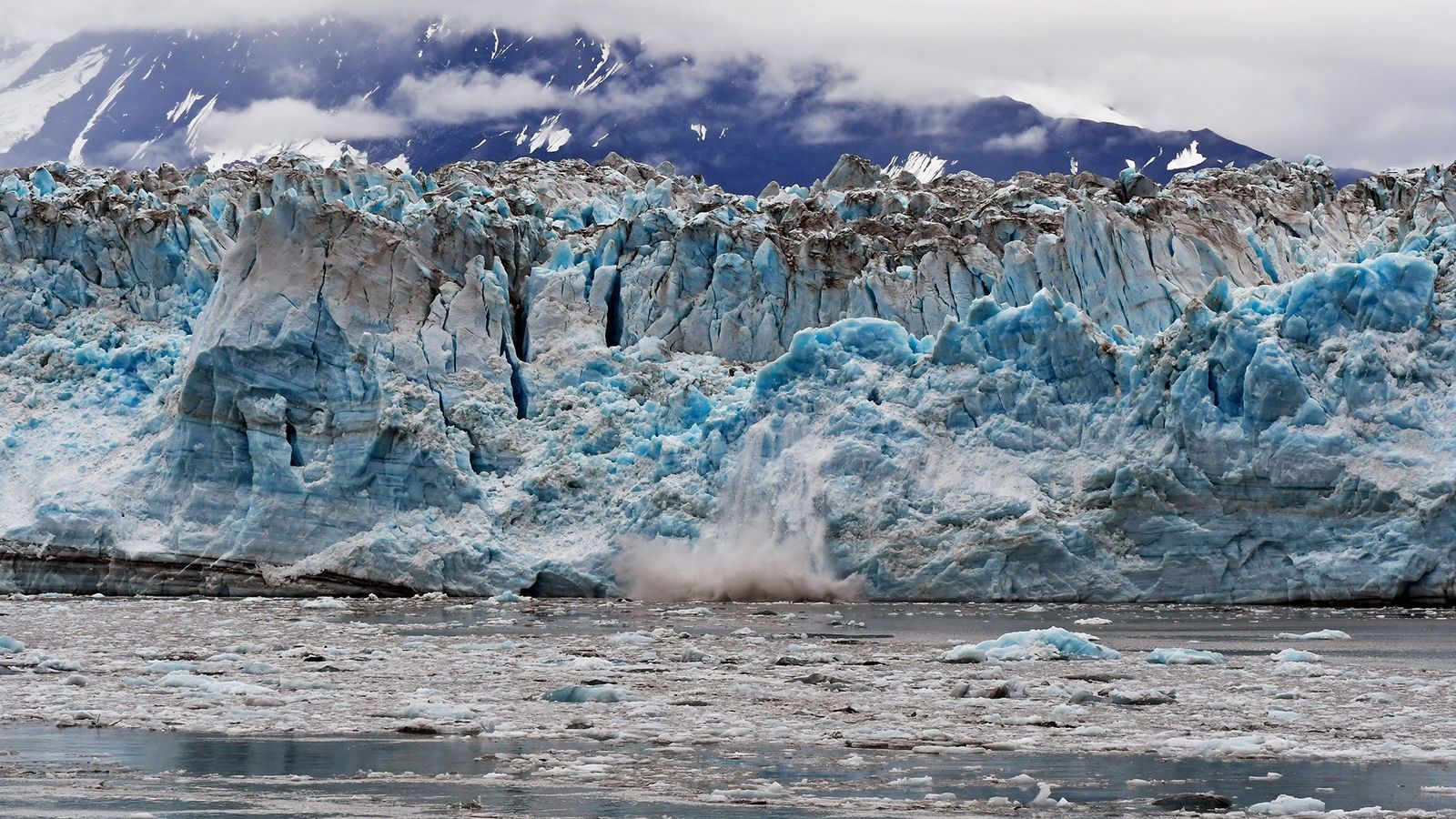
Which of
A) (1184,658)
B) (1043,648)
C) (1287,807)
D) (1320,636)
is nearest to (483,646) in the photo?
(1043,648)

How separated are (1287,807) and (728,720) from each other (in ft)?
11.8

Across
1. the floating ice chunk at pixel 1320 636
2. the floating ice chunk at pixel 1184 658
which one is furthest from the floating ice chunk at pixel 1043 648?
the floating ice chunk at pixel 1320 636

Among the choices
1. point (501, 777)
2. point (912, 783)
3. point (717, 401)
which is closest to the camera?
point (912, 783)

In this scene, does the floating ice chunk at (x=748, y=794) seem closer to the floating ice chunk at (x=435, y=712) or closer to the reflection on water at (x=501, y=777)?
the reflection on water at (x=501, y=777)

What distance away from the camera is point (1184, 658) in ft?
41.7

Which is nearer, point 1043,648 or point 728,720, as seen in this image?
point 728,720

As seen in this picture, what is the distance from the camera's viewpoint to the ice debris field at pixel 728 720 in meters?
7.11

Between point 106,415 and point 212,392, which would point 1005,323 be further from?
point 106,415

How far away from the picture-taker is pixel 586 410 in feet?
76.6

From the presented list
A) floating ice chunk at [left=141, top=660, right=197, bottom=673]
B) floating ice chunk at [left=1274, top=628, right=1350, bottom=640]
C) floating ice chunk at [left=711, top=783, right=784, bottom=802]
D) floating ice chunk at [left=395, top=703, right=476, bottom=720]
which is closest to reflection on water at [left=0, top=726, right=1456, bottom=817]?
floating ice chunk at [left=711, top=783, right=784, bottom=802]

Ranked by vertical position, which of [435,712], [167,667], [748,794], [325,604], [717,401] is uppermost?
[717,401]

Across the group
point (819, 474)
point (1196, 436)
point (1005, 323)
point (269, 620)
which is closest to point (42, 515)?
point (269, 620)

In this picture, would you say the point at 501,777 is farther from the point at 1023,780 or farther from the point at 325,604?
the point at 325,604

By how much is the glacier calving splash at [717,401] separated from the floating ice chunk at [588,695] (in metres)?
10.5
